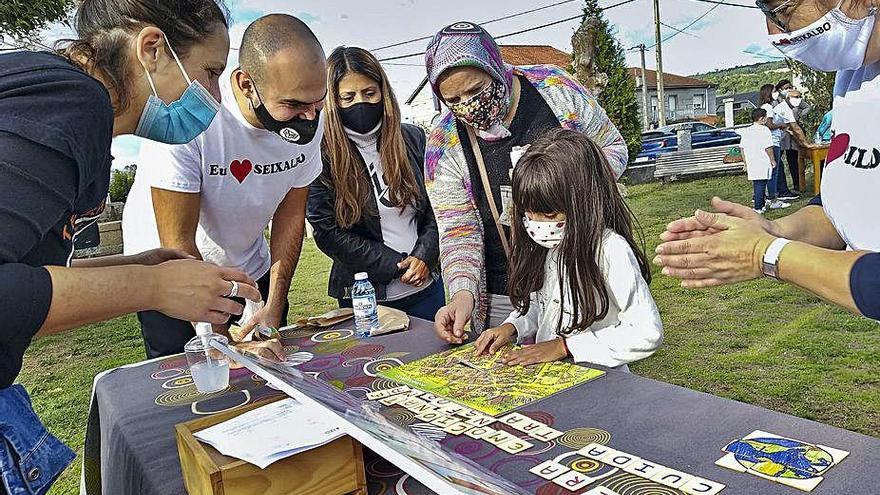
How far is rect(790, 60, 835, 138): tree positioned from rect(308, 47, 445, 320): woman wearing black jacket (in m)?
10.2

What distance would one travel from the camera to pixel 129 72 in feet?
4.05

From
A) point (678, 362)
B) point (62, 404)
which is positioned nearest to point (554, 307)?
point (678, 362)

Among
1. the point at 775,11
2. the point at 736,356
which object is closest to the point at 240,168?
the point at 775,11

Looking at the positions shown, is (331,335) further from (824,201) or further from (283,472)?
(824,201)

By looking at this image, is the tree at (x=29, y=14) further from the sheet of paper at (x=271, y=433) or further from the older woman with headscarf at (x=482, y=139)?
the sheet of paper at (x=271, y=433)

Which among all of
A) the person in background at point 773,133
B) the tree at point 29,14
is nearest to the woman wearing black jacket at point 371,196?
the tree at point 29,14

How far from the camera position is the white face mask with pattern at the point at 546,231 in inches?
69.3

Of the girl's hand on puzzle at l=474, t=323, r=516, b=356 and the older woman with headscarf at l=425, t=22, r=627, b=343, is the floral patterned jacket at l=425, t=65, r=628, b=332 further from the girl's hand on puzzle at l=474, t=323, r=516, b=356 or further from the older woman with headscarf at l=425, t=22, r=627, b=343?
the girl's hand on puzzle at l=474, t=323, r=516, b=356

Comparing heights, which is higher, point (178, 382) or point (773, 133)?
point (773, 133)

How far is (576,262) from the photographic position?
5.74 ft

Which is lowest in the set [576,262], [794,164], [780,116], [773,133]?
[794,164]

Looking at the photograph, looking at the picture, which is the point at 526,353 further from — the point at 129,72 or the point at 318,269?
the point at 318,269

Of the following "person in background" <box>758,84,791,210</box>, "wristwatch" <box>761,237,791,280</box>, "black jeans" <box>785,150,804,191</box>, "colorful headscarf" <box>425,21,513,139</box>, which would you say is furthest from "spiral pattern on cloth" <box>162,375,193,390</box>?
"black jeans" <box>785,150,804,191</box>

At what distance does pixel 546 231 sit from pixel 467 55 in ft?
2.07
